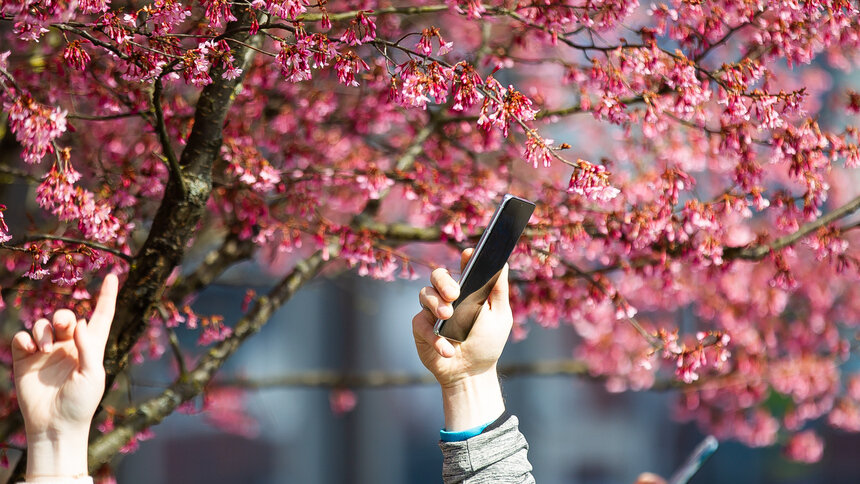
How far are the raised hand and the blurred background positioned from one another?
9882mm

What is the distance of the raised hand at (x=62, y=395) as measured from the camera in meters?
2.09

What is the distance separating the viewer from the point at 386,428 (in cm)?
1337

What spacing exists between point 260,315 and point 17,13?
1999 mm

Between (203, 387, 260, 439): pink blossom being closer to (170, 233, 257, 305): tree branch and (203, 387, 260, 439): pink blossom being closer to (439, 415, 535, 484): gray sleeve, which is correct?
(170, 233, 257, 305): tree branch

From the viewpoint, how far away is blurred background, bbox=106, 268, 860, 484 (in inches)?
486

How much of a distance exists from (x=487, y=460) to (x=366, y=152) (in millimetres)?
4046

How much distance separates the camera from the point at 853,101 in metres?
3.76

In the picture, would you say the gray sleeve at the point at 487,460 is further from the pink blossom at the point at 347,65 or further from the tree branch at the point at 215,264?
the tree branch at the point at 215,264

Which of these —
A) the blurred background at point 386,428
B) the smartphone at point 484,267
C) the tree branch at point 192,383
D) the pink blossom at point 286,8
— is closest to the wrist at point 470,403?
the smartphone at point 484,267

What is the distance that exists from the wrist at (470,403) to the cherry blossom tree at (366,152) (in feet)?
3.28

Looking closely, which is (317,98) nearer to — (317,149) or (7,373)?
(317,149)

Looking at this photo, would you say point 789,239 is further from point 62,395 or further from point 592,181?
point 62,395

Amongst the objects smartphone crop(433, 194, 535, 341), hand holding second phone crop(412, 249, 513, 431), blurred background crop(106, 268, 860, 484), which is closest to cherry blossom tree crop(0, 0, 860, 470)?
smartphone crop(433, 194, 535, 341)

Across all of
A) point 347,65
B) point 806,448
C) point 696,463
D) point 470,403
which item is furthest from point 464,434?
point 806,448
